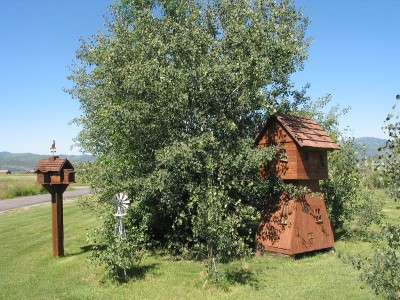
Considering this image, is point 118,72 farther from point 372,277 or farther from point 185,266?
point 372,277

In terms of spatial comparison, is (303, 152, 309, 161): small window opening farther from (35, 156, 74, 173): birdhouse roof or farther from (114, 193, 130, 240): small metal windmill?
(35, 156, 74, 173): birdhouse roof

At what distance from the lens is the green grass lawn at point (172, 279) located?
11.1 meters

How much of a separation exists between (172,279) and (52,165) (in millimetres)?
6525

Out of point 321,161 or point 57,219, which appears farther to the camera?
point 321,161

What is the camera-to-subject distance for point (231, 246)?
11.5 meters

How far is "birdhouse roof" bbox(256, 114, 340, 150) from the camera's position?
48.5 feet

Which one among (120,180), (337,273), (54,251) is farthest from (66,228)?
(337,273)

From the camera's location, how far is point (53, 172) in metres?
15.3

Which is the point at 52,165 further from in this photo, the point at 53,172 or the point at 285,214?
the point at 285,214

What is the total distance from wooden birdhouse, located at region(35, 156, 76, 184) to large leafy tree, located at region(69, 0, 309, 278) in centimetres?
101

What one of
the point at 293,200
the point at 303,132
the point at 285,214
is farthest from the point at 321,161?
the point at 285,214

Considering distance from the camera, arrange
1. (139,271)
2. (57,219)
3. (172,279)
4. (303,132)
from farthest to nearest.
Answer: (303,132)
(57,219)
(139,271)
(172,279)

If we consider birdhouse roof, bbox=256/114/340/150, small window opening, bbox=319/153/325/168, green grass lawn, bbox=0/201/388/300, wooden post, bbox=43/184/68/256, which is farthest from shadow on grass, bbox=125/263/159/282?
small window opening, bbox=319/153/325/168

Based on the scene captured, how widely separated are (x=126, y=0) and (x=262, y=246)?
12398 millimetres
